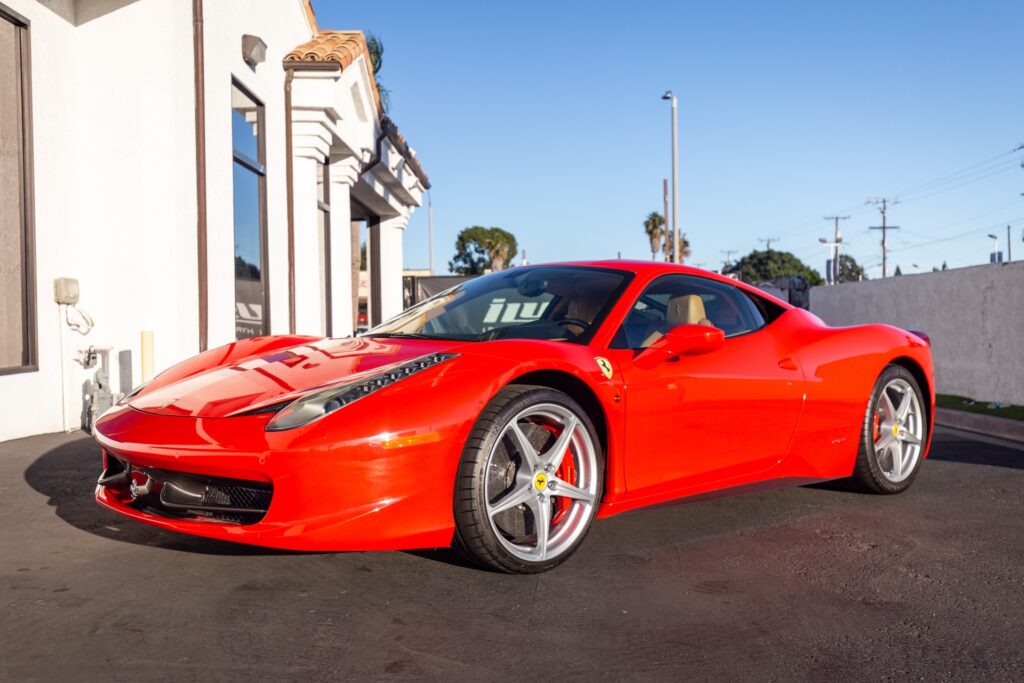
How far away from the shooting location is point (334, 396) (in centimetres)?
327

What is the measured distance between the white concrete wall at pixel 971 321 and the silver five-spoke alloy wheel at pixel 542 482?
8.29 metres

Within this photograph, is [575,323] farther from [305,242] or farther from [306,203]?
[306,203]

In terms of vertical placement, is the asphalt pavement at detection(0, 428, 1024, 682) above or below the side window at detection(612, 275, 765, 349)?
below

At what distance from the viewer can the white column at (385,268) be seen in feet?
71.1

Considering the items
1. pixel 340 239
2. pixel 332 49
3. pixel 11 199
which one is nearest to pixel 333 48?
pixel 332 49

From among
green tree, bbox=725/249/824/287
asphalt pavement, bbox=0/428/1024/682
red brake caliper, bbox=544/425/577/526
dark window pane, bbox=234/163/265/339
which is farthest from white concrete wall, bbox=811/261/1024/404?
green tree, bbox=725/249/824/287

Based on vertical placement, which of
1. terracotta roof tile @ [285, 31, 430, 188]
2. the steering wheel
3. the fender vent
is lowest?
the fender vent

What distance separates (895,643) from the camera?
113 inches

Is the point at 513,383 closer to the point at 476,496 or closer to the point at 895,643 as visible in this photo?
the point at 476,496

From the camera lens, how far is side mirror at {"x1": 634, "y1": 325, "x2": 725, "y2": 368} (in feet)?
13.0

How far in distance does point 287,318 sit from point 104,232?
410 cm

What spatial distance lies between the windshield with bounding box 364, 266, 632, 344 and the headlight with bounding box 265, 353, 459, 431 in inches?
26.9

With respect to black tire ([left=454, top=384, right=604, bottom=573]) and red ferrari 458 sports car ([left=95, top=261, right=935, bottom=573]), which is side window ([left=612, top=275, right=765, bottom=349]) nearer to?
red ferrari 458 sports car ([left=95, top=261, right=935, bottom=573])

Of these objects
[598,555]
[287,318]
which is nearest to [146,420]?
[598,555]
